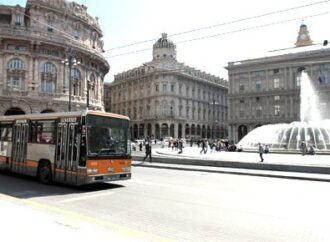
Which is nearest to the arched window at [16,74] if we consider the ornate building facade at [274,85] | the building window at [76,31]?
the building window at [76,31]

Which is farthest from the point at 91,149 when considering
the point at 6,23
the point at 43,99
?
the point at 6,23

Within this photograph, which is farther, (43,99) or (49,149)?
(43,99)

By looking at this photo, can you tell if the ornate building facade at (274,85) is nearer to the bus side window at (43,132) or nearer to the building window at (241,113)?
the building window at (241,113)

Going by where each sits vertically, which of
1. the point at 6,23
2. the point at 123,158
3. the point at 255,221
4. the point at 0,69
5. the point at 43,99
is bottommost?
the point at 255,221

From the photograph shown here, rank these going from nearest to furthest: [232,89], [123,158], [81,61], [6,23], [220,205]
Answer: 1. [220,205]
2. [123,158]
3. [6,23]
4. [81,61]
5. [232,89]

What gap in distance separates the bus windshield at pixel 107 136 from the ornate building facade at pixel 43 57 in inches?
1347

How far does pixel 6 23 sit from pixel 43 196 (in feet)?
163

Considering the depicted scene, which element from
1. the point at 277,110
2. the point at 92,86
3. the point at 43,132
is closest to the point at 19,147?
the point at 43,132

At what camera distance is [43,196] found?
10.2 meters

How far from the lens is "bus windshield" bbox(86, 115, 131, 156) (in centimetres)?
1123

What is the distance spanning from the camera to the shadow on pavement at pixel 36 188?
10.7 meters

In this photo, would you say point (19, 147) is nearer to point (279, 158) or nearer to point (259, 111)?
point (279, 158)

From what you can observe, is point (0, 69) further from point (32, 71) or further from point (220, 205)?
point (220, 205)

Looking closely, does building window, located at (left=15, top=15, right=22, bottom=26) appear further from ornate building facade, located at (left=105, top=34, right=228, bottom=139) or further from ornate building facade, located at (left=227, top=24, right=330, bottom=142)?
ornate building facade, located at (left=227, top=24, right=330, bottom=142)
